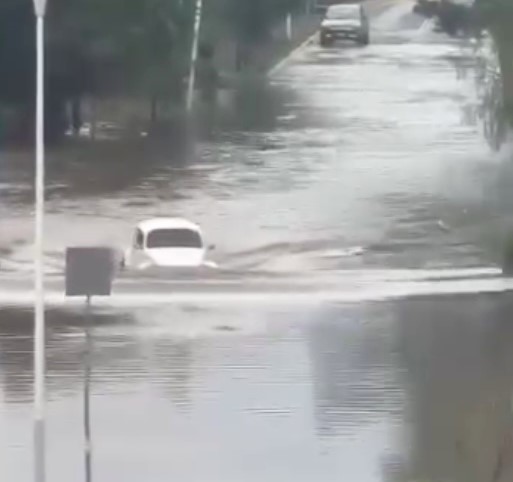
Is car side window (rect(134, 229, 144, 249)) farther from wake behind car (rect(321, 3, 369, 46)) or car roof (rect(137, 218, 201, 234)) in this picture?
wake behind car (rect(321, 3, 369, 46))

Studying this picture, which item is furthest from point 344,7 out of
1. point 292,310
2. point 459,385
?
point 459,385

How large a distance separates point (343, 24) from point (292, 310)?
19.7m

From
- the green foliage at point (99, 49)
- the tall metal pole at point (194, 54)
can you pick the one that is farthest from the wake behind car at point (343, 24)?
the green foliage at point (99, 49)

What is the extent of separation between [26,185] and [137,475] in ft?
42.4

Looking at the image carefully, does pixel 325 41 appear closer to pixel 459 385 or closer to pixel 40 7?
pixel 459 385

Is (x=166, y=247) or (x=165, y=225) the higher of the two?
(x=165, y=225)

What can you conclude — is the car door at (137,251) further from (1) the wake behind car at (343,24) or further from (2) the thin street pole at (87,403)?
(1) the wake behind car at (343,24)

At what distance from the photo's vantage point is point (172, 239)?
21281 mm

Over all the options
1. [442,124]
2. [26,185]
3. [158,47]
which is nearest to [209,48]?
[158,47]

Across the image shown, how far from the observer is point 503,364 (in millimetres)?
16359

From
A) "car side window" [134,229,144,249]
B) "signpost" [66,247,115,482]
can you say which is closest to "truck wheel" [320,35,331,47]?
"car side window" [134,229,144,249]

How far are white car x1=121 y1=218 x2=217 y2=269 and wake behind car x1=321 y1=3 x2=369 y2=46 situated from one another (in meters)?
16.1

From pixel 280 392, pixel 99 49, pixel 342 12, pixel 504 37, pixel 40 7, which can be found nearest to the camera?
pixel 40 7

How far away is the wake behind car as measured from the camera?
3681cm
